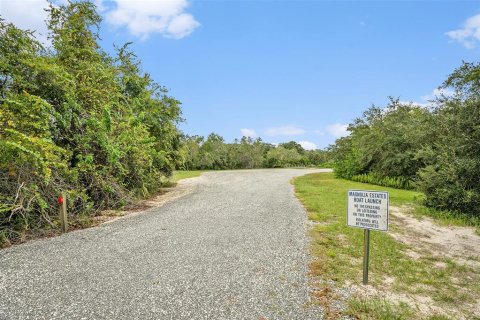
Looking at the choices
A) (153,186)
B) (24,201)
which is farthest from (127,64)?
(24,201)

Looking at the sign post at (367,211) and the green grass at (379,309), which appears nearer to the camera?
the green grass at (379,309)

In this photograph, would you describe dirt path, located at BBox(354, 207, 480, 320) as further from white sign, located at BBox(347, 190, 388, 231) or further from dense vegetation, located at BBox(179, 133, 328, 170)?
dense vegetation, located at BBox(179, 133, 328, 170)

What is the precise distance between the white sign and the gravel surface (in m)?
1.15

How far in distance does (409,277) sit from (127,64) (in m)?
14.3

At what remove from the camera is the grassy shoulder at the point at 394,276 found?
3.55 meters

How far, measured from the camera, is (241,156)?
49.3 meters

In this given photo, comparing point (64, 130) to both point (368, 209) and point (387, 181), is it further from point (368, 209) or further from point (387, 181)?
point (387, 181)

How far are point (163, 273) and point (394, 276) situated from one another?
3505 millimetres

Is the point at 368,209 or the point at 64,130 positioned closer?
the point at 368,209

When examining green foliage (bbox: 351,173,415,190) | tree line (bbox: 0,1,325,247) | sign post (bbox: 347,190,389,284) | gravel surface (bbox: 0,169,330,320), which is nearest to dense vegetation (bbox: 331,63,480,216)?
green foliage (bbox: 351,173,415,190)

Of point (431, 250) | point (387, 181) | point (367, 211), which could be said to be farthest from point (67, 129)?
point (387, 181)

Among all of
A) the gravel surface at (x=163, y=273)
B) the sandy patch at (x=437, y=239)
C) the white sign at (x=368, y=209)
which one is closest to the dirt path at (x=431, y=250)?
the sandy patch at (x=437, y=239)

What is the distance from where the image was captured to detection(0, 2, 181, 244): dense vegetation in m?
6.70

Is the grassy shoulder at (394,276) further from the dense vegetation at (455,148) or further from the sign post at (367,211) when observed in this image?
the dense vegetation at (455,148)
